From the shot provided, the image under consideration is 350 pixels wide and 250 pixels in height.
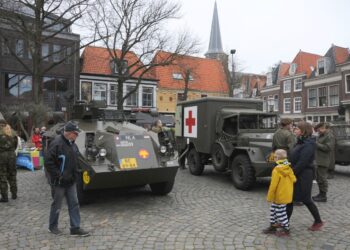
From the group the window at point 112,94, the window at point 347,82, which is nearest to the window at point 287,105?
the window at point 347,82

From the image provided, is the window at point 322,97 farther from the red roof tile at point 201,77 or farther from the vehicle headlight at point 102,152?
the vehicle headlight at point 102,152

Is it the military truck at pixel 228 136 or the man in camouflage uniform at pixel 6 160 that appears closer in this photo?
the man in camouflage uniform at pixel 6 160

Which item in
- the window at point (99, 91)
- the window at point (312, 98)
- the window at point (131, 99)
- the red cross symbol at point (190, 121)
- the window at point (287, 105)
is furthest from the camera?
the window at point (287, 105)

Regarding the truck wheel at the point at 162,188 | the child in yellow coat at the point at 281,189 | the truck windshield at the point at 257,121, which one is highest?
the truck windshield at the point at 257,121

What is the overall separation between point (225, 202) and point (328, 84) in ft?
98.5

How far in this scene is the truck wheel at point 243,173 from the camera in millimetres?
8555

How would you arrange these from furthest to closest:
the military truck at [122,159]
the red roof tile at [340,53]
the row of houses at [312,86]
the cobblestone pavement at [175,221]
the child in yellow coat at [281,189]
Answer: the red roof tile at [340,53] → the row of houses at [312,86] → the military truck at [122,159] → the child in yellow coat at [281,189] → the cobblestone pavement at [175,221]

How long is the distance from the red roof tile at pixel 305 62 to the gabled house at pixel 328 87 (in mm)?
1963

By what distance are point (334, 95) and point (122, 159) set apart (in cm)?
3075

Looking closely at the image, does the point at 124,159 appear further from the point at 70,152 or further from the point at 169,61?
the point at 169,61

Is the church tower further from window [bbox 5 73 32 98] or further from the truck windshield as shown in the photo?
the truck windshield

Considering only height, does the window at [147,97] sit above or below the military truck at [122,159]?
above

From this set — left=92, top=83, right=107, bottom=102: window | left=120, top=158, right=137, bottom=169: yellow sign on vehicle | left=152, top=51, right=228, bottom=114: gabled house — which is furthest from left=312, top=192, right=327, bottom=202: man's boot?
left=152, top=51, right=228, bottom=114: gabled house

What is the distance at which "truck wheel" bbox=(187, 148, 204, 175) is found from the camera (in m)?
11.1
